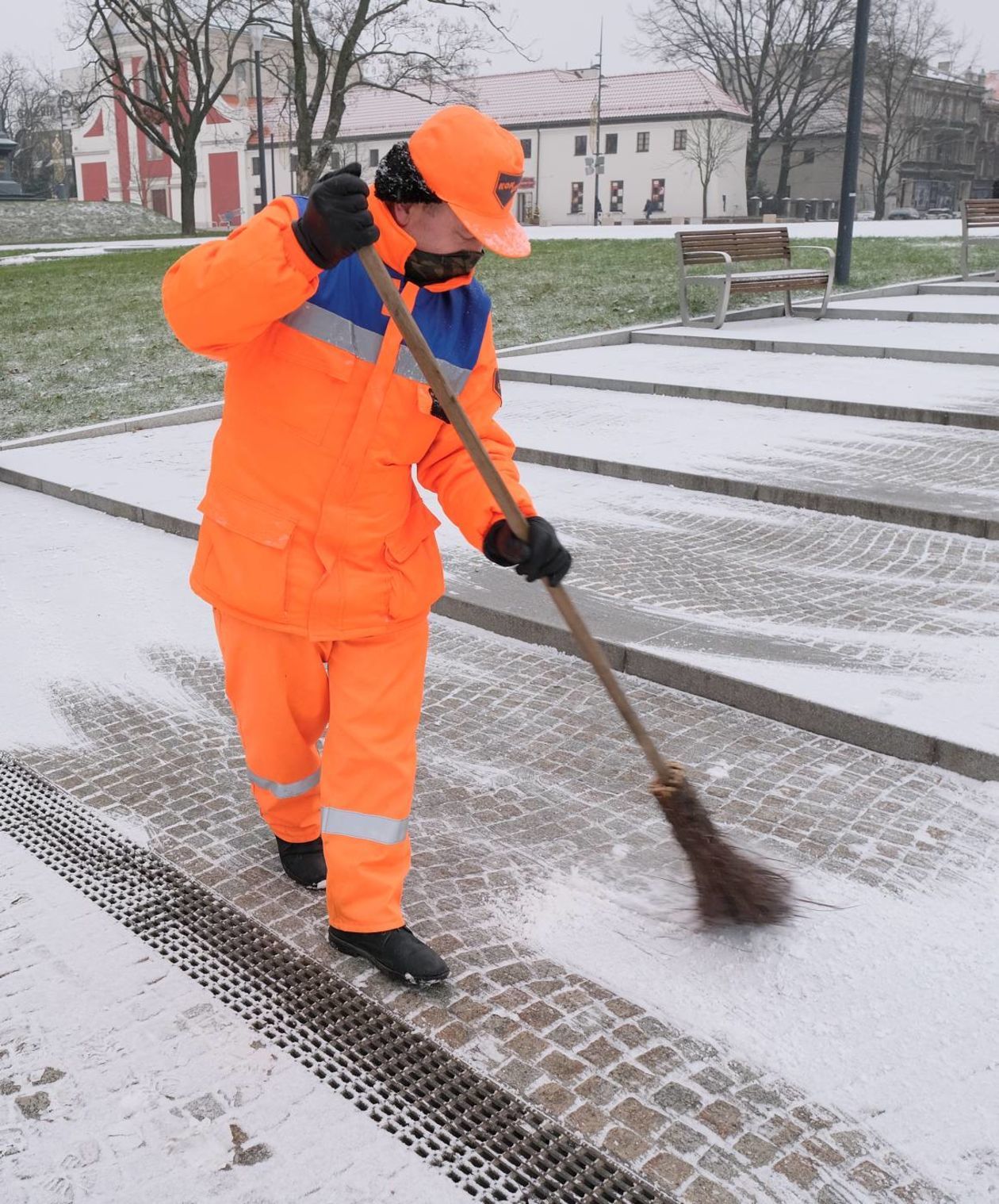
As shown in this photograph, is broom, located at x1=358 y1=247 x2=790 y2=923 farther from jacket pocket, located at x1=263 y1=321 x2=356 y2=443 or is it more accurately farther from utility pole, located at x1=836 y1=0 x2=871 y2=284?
utility pole, located at x1=836 y1=0 x2=871 y2=284

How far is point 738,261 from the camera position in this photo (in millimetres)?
11562

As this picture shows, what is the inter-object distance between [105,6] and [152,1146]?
118 feet

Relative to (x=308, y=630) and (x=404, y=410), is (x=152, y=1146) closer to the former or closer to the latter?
(x=308, y=630)

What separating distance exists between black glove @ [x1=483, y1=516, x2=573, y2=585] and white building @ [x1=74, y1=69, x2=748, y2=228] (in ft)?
192

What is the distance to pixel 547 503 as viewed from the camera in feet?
20.4

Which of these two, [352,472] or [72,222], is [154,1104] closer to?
[352,472]

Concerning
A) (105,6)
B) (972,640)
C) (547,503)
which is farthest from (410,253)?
(105,6)

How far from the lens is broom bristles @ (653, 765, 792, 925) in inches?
110

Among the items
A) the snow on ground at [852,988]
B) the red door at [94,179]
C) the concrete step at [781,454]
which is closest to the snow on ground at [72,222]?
the concrete step at [781,454]

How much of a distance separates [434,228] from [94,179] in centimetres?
7510

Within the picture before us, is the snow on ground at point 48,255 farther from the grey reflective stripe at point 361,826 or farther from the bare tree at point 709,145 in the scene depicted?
the bare tree at point 709,145

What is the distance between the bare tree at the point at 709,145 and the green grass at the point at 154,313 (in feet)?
138

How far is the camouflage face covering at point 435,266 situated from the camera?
94.0 inches

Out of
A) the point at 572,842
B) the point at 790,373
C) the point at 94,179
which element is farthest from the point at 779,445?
the point at 94,179
